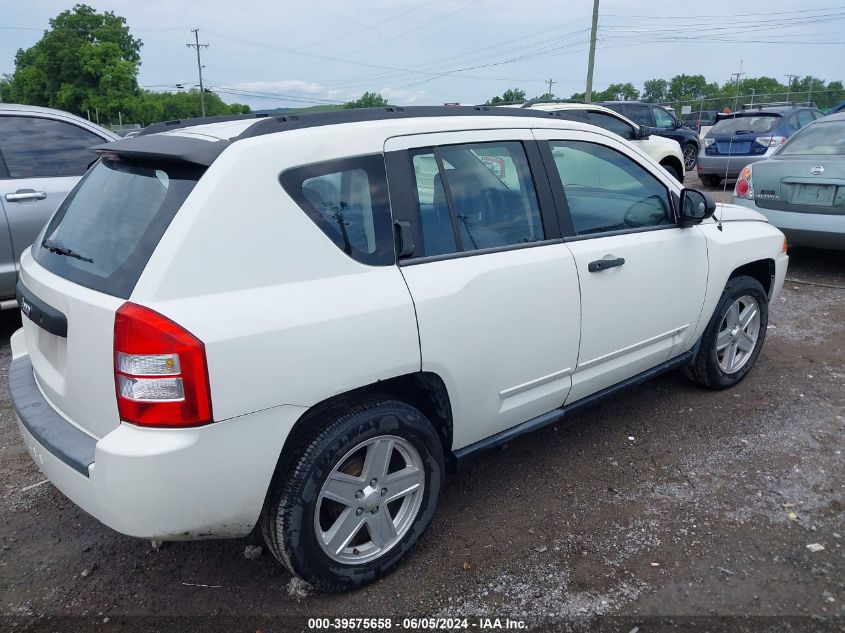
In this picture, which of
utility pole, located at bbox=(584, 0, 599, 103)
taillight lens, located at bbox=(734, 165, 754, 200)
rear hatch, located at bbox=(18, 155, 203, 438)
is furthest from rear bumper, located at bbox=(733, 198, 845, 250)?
utility pole, located at bbox=(584, 0, 599, 103)

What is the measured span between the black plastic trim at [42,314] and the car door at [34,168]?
9.17 feet

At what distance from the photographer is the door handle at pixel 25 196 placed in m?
5.12

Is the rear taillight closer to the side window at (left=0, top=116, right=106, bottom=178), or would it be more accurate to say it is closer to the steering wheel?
the steering wheel

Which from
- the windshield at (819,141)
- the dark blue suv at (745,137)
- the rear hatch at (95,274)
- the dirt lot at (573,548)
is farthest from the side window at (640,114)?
the rear hatch at (95,274)

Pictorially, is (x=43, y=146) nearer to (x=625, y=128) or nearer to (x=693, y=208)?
(x=693, y=208)

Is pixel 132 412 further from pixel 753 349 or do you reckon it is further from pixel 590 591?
pixel 753 349

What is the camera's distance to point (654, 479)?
344cm

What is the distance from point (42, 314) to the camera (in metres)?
2.50

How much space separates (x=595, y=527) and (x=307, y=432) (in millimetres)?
1490

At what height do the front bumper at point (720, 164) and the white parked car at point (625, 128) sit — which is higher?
Result: the white parked car at point (625, 128)

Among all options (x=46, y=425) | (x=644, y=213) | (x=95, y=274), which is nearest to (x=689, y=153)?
(x=644, y=213)

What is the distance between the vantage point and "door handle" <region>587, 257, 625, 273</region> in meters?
3.17

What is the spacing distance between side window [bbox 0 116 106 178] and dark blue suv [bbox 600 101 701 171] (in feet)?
40.7

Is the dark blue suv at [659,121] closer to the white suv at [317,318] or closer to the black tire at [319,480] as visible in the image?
the white suv at [317,318]
